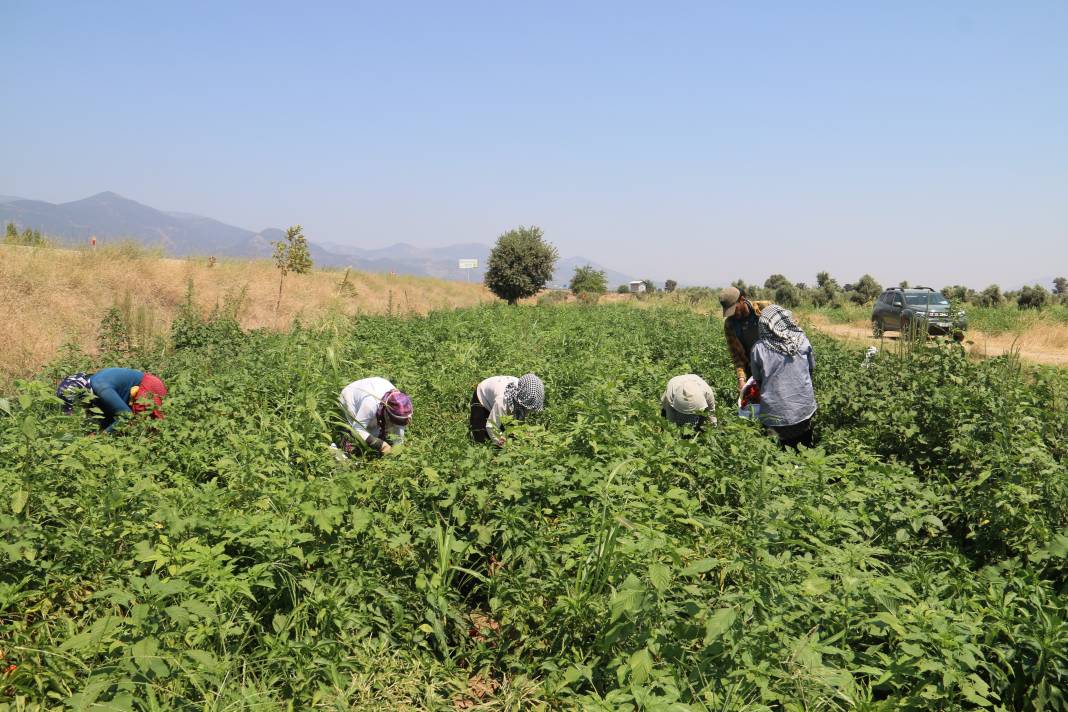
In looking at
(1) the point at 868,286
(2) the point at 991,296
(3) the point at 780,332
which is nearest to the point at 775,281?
(1) the point at 868,286

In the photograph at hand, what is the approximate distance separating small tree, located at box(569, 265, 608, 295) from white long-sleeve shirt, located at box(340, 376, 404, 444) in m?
38.7

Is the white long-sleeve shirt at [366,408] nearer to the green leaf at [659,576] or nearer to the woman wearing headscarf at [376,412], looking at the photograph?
the woman wearing headscarf at [376,412]

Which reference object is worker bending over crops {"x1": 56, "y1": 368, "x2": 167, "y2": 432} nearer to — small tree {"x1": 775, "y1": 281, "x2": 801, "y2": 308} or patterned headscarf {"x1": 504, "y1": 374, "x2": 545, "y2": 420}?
patterned headscarf {"x1": 504, "y1": 374, "x2": 545, "y2": 420}

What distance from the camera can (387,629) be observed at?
293cm

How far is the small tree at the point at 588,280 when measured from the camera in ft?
144

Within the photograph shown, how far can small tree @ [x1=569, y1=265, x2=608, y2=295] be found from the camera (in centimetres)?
4388

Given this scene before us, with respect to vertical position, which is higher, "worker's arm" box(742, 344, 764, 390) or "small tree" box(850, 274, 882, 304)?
"small tree" box(850, 274, 882, 304)

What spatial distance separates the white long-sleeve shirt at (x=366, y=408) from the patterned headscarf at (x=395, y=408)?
1.9 inches

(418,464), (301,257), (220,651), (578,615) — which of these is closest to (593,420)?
(418,464)

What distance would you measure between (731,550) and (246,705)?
2.35 metres

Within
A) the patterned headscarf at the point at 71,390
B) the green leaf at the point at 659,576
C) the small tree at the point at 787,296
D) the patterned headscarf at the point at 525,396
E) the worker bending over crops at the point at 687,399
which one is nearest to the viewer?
the green leaf at the point at 659,576

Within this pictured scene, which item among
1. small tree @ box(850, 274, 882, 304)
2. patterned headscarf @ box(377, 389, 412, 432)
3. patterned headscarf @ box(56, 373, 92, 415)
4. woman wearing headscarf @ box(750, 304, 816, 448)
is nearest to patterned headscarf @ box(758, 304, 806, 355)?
woman wearing headscarf @ box(750, 304, 816, 448)

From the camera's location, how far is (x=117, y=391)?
5.33 meters

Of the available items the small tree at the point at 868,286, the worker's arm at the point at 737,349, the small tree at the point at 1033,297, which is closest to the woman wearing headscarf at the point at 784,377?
the worker's arm at the point at 737,349
